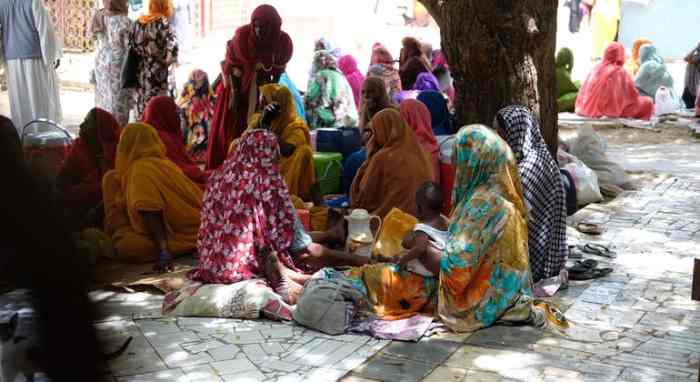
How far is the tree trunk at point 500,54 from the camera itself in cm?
681

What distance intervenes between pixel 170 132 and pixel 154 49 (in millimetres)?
1951

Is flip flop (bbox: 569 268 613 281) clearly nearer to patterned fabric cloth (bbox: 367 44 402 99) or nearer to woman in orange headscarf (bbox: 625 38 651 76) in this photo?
patterned fabric cloth (bbox: 367 44 402 99)

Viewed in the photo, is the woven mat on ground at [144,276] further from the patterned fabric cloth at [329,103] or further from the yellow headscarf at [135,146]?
the patterned fabric cloth at [329,103]

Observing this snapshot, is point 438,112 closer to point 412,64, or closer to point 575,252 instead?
point 575,252

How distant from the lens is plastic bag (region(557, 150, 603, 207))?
7.67 meters

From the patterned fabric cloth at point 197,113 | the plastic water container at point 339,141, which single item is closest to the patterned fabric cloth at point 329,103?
the patterned fabric cloth at point 197,113

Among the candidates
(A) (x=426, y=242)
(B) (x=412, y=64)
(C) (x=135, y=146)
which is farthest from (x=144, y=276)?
(B) (x=412, y=64)

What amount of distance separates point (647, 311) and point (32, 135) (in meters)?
4.35

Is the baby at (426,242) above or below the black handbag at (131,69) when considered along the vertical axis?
below

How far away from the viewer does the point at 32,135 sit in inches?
269

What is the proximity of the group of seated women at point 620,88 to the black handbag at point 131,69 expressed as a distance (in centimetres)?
644

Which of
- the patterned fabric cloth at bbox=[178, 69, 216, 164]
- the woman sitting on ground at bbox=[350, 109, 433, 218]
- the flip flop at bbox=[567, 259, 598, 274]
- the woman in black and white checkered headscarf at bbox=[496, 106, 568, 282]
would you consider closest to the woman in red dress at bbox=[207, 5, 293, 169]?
the patterned fabric cloth at bbox=[178, 69, 216, 164]

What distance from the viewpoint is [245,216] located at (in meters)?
5.22

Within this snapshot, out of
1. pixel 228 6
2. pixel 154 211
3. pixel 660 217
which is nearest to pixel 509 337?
pixel 154 211
